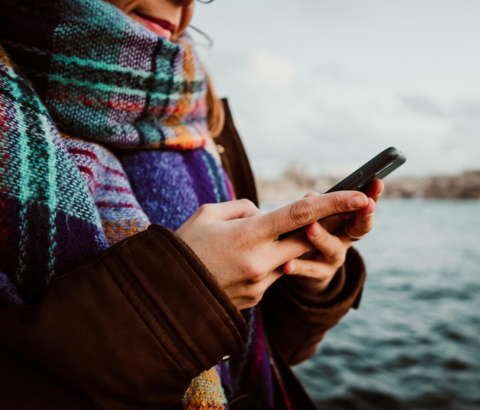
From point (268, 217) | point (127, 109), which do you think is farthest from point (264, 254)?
point (127, 109)

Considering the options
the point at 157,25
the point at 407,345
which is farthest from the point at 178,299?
the point at 407,345

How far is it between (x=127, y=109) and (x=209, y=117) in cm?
66

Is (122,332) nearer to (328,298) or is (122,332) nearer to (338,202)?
(338,202)

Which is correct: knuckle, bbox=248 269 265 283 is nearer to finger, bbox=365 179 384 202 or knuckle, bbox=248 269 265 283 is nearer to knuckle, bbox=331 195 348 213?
knuckle, bbox=331 195 348 213

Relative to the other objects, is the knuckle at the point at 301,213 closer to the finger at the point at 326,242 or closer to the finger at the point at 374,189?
the finger at the point at 326,242

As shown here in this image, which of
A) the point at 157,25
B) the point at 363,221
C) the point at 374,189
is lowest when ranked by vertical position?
the point at 363,221

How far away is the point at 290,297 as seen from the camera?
1.36 meters

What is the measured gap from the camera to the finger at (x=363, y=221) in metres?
0.95

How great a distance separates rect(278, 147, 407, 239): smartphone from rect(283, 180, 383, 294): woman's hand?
5cm

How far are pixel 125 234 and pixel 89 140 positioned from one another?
1.28 feet

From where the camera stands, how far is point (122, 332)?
27.2 inches

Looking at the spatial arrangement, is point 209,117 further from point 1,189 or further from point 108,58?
point 1,189

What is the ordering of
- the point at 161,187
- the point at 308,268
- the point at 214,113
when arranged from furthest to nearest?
the point at 214,113 < the point at 161,187 < the point at 308,268

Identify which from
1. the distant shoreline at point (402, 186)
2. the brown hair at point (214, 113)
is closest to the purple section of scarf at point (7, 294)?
the brown hair at point (214, 113)
